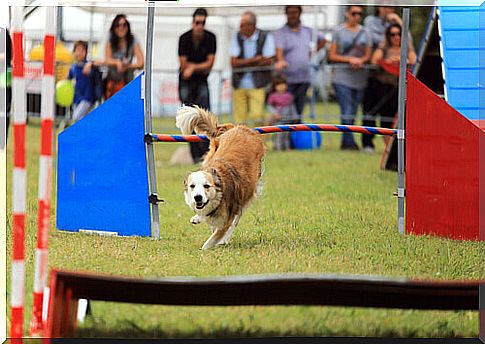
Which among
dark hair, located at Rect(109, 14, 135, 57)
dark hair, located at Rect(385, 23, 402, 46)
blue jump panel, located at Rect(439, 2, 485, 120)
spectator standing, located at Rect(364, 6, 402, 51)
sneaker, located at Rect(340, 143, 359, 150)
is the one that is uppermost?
spectator standing, located at Rect(364, 6, 402, 51)

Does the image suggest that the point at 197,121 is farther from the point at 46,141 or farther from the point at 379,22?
the point at 379,22

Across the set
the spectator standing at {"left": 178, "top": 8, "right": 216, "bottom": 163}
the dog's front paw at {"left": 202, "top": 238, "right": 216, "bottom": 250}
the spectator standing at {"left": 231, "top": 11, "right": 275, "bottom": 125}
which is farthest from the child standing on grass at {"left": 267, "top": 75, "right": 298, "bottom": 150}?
the dog's front paw at {"left": 202, "top": 238, "right": 216, "bottom": 250}

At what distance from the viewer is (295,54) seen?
45.2 feet

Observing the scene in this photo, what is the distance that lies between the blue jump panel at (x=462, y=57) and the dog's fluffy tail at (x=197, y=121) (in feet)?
4.93

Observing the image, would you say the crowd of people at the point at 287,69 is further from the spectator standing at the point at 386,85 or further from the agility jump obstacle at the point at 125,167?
the agility jump obstacle at the point at 125,167

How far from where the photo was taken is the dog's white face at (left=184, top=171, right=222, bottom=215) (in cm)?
529

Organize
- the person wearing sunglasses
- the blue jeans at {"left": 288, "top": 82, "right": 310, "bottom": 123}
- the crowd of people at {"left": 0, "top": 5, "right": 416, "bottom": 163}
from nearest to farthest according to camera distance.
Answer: the person wearing sunglasses
the crowd of people at {"left": 0, "top": 5, "right": 416, "bottom": 163}
the blue jeans at {"left": 288, "top": 82, "right": 310, "bottom": 123}

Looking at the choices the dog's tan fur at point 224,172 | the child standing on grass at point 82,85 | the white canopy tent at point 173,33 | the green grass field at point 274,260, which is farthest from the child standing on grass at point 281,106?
the dog's tan fur at point 224,172

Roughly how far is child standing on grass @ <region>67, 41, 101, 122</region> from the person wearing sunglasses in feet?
1.20

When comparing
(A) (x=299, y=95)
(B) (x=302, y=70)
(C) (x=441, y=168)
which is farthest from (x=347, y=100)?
(C) (x=441, y=168)

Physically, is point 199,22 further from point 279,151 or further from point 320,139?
point 320,139

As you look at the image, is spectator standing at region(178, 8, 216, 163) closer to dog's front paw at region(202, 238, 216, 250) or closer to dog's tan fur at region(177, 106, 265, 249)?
dog's tan fur at region(177, 106, 265, 249)

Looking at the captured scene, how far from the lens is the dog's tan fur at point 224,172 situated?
5.38 metres

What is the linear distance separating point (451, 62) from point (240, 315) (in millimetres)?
2508
